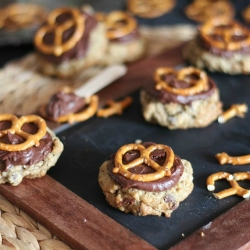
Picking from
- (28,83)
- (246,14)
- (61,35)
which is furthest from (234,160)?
(246,14)

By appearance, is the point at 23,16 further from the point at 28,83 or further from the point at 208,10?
the point at 208,10

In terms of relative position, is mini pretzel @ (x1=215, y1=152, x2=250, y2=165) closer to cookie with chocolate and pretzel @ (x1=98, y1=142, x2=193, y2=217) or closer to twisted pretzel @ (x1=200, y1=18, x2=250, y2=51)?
cookie with chocolate and pretzel @ (x1=98, y1=142, x2=193, y2=217)

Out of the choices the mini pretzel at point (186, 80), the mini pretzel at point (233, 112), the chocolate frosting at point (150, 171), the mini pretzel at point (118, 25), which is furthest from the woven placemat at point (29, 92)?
the mini pretzel at point (233, 112)

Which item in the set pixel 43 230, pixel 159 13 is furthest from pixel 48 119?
pixel 159 13

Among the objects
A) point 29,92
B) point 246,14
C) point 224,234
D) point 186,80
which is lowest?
point 246,14

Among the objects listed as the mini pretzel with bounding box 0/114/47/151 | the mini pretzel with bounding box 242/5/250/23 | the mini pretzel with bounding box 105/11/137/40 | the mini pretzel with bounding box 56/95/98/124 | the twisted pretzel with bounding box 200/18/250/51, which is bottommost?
the mini pretzel with bounding box 242/5/250/23

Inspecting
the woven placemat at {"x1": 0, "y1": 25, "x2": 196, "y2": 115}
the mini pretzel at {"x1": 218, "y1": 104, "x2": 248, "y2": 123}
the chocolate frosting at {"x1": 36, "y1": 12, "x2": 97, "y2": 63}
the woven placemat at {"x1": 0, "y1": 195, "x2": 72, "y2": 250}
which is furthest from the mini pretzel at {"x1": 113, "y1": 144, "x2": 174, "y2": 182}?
the chocolate frosting at {"x1": 36, "y1": 12, "x2": 97, "y2": 63}
